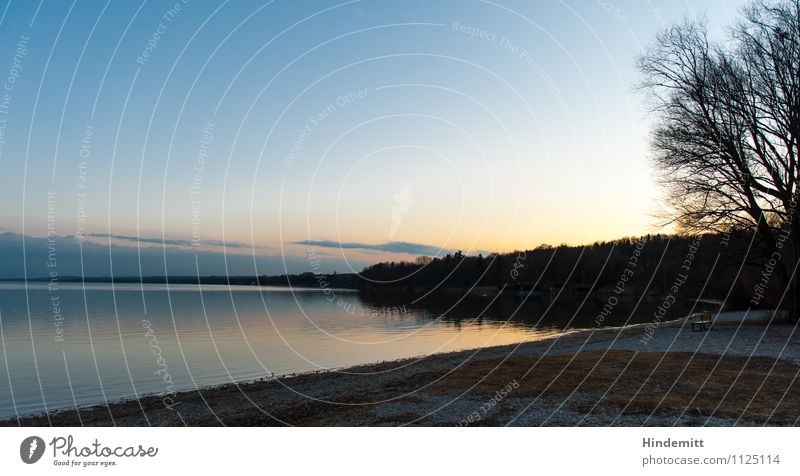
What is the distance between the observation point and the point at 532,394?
1648 centimetres

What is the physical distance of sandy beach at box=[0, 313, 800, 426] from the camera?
45.1ft

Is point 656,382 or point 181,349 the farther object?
point 181,349

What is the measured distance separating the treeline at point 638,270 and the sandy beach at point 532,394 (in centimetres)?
971

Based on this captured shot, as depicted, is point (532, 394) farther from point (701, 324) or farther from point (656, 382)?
point (701, 324)

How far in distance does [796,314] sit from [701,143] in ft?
38.6

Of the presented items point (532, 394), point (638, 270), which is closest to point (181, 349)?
point (532, 394)

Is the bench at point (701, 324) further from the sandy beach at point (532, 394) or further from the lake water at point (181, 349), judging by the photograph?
the lake water at point (181, 349)

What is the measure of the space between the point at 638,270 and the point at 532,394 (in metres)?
131

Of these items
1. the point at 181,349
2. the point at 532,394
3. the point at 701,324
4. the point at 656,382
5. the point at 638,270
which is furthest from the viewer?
the point at 638,270

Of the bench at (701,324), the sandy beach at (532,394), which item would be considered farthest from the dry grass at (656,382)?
the bench at (701,324)

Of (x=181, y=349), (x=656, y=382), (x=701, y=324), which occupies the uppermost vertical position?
(x=701, y=324)

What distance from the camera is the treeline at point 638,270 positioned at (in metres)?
37.7

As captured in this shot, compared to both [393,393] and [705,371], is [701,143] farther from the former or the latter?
[393,393]

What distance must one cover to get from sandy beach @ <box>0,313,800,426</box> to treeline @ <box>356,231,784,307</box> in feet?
31.9
